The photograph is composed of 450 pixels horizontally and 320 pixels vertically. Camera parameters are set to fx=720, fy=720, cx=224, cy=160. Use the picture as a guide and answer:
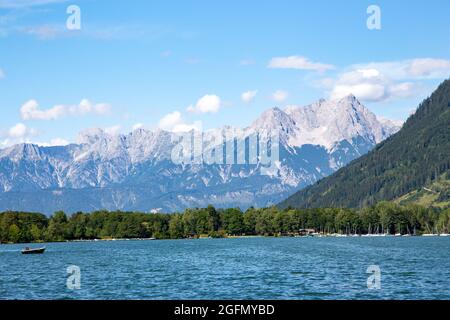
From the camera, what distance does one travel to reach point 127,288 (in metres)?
97.6

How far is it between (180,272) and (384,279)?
37362mm

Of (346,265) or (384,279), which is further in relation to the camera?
(346,265)

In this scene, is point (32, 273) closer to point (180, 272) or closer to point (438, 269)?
point (180, 272)

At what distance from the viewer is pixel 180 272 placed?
411ft

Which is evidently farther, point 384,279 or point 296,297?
point 384,279
